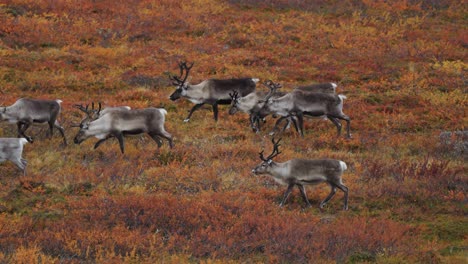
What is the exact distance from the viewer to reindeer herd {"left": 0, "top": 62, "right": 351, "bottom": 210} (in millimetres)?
11531

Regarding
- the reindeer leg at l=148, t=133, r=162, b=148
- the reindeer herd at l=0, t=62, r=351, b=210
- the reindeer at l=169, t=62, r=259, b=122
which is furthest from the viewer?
the reindeer at l=169, t=62, r=259, b=122

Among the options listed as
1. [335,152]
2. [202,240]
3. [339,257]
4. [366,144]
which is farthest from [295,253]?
[366,144]

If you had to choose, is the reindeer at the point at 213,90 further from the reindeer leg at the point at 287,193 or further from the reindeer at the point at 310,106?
the reindeer leg at the point at 287,193

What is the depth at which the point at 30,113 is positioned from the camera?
48.7ft

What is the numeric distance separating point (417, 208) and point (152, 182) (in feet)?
16.0

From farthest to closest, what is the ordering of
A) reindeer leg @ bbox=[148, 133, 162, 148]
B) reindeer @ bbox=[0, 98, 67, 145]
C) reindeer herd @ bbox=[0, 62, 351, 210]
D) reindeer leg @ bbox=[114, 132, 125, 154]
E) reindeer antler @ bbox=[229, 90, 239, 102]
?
reindeer antler @ bbox=[229, 90, 239, 102] < reindeer leg @ bbox=[148, 133, 162, 148] < reindeer @ bbox=[0, 98, 67, 145] < reindeer leg @ bbox=[114, 132, 125, 154] < reindeer herd @ bbox=[0, 62, 351, 210]

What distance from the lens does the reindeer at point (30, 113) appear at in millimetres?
14727

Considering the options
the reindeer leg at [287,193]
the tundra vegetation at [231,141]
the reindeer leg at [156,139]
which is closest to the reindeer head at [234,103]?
the tundra vegetation at [231,141]

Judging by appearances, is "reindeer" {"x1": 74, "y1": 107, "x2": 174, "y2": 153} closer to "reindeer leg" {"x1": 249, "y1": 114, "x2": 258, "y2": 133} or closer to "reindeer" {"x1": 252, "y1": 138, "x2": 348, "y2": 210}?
"reindeer leg" {"x1": 249, "y1": 114, "x2": 258, "y2": 133}

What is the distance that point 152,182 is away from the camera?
12.3m

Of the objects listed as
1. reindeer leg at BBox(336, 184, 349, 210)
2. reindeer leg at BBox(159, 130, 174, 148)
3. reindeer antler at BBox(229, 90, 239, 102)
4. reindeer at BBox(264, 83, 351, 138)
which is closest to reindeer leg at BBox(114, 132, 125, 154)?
reindeer leg at BBox(159, 130, 174, 148)

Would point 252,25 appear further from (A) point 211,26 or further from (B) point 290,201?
(B) point 290,201

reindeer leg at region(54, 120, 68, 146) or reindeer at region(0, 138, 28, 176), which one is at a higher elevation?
reindeer at region(0, 138, 28, 176)

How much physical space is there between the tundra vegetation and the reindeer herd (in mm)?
361
